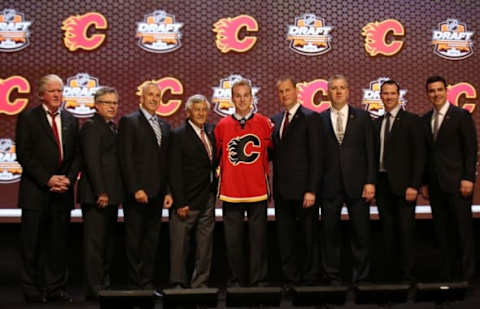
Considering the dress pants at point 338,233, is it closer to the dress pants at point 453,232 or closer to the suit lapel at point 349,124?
the suit lapel at point 349,124

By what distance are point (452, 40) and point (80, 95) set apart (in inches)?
134

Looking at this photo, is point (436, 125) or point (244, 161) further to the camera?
point (436, 125)

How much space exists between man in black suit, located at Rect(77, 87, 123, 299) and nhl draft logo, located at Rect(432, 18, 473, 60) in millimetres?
2979

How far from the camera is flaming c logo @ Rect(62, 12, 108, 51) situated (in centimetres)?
451

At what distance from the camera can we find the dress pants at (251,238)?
3.54m

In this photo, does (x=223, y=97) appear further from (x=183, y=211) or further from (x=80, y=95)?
(x=183, y=211)

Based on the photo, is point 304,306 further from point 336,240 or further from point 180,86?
point 180,86

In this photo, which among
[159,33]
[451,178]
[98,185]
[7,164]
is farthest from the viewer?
[159,33]

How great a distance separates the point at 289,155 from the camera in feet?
11.7

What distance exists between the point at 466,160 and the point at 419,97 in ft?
3.40

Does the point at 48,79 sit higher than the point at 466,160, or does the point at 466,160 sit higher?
the point at 48,79

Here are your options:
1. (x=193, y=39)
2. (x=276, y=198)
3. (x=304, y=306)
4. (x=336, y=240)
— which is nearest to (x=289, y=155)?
(x=276, y=198)

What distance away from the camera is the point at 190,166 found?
3564 mm

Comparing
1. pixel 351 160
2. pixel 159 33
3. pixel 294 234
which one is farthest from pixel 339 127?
pixel 159 33
